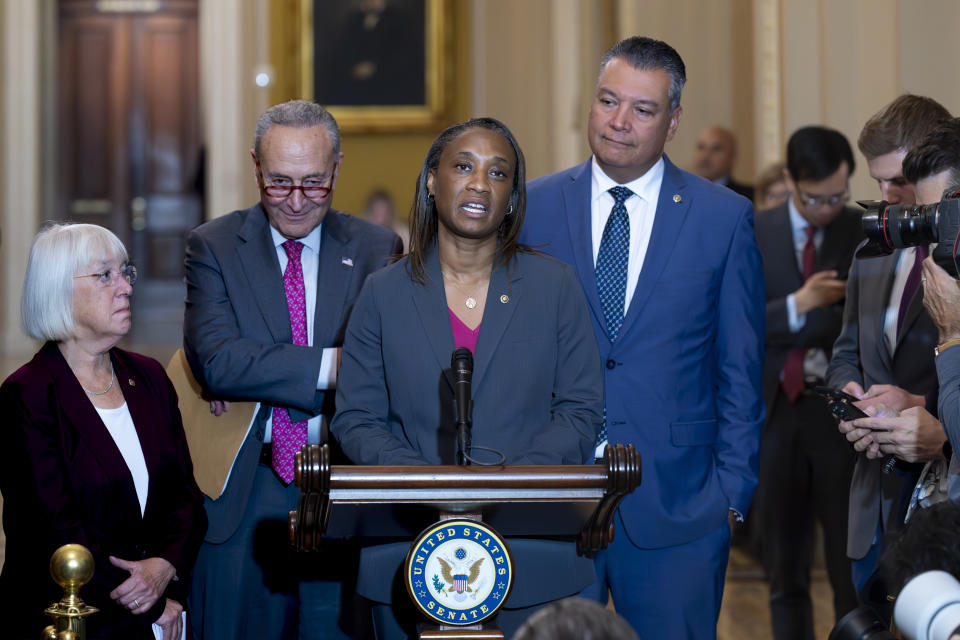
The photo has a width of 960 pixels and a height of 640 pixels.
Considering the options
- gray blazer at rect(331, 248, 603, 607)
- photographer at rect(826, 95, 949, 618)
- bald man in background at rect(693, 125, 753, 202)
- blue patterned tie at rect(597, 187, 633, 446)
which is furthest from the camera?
bald man in background at rect(693, 125, 753, 202)

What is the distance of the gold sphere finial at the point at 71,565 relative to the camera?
1.97 meters

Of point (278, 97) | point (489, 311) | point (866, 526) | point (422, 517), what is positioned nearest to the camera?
point (422, 517)

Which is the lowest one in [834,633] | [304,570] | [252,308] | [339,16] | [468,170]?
[304,570]

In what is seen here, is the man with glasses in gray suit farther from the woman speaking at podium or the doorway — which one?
the doorway

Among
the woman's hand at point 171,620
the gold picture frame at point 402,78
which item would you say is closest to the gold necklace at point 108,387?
the woman's hand at point 171,620

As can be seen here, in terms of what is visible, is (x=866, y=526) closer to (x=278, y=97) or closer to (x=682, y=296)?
(x=682, y=296)

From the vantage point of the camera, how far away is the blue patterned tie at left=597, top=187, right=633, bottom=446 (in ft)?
9.17

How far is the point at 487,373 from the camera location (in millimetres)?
2275

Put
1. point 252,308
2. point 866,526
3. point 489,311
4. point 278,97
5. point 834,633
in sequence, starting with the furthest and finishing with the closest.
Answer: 1. point 278,97
2. point 866,526
3. point 252,308
4. point 489,311
5. point 834,633

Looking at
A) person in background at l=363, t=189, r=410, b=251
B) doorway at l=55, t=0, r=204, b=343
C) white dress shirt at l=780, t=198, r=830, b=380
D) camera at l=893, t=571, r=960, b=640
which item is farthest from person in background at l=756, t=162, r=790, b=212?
doorway at l=55, t=0, r=204, b=343

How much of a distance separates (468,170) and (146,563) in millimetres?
1151

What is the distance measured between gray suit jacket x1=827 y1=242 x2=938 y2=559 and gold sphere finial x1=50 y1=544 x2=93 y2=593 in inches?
74.4

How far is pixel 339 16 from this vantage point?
12.8 m

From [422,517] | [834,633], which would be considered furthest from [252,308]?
[834,633]
